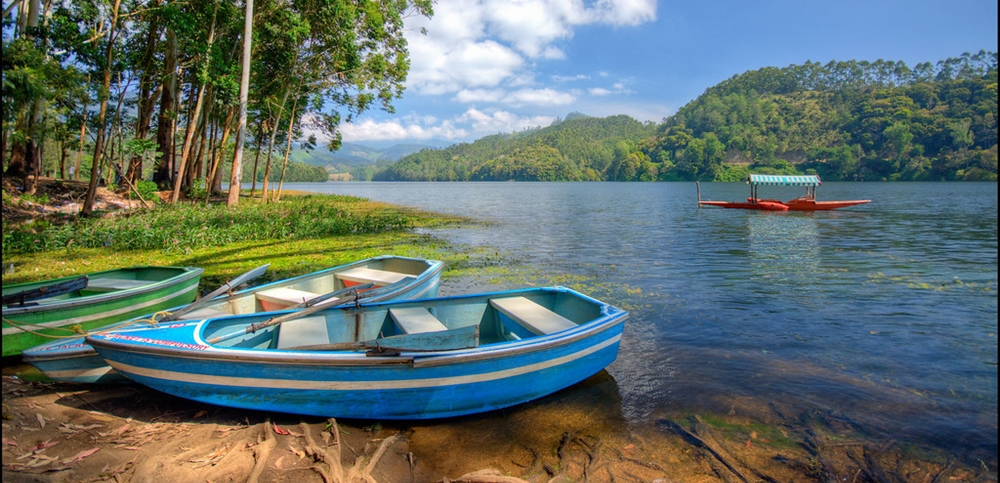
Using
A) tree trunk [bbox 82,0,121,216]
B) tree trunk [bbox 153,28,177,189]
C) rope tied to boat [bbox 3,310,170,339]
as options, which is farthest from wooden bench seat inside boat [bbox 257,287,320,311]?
tree trunk [bbox 153,28,177,189]

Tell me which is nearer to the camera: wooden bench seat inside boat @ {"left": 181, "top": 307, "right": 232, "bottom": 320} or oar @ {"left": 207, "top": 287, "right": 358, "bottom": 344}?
oar @ {"left": 207, "top": 287, "right": 358, "bottom": 344}

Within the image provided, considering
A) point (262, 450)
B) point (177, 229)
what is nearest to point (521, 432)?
point (262, 450)

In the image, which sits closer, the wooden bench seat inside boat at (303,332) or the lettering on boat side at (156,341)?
the lettering on boat side at (156,341)

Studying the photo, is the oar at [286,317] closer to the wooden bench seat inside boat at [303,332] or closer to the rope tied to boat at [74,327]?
the wooden bench seat inside boat at [303,332]

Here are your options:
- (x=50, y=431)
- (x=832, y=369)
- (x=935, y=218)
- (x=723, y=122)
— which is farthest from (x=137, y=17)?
(x=723, y=122)

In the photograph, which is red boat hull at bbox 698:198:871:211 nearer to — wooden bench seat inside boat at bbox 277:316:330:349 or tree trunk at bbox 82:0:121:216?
tree trunk at bbox 82:0:121:216

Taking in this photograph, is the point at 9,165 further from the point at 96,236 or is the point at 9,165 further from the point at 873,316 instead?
the point at 873,316

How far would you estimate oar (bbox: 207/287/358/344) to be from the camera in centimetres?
609

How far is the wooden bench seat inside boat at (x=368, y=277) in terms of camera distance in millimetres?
9547

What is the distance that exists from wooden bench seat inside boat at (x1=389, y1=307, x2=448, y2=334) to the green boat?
399cm

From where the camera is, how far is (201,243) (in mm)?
15555

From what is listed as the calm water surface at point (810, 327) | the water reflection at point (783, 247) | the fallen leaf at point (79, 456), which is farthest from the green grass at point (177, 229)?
the water reflection at point (783, 247)

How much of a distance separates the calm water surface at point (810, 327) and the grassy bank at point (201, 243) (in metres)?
4.68

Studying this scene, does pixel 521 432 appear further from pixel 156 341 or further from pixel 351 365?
pixel 156 341
